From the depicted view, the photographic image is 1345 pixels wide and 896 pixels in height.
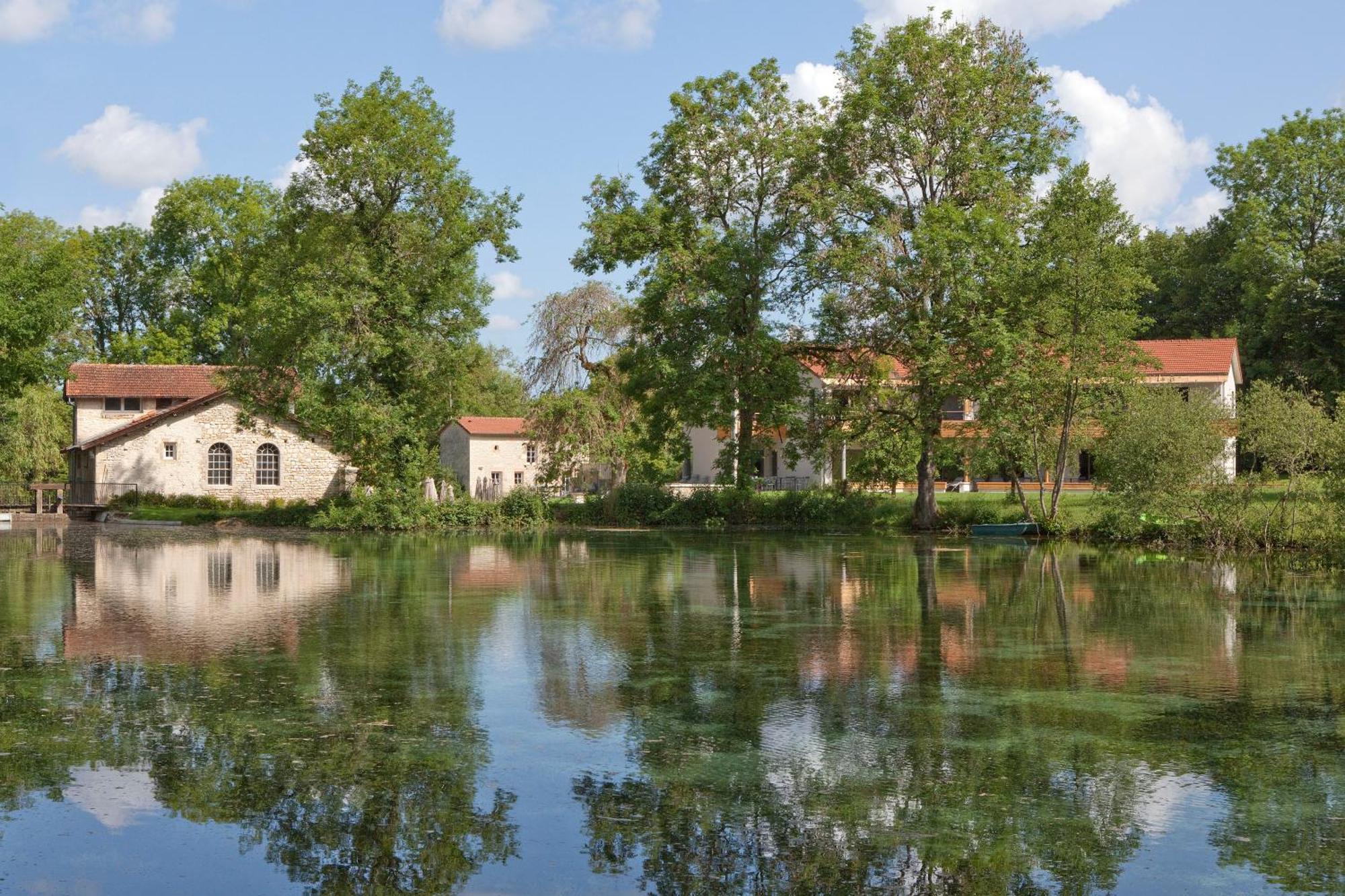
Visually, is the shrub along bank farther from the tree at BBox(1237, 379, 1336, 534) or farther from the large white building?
Answer: the large white building

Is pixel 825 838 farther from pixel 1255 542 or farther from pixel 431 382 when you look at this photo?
pixel 431 382

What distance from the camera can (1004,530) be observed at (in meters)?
35.4

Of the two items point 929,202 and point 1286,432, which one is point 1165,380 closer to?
point 929,202

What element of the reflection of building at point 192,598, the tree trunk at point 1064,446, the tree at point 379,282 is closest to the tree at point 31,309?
the tree at point 379,282

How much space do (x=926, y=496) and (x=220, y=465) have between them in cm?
2906

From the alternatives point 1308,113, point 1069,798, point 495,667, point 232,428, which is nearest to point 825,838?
point 1069,798

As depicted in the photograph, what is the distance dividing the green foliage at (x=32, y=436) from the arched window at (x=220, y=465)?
857 cm

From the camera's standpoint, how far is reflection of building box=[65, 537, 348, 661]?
1392 cm

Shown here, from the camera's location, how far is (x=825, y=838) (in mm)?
6891

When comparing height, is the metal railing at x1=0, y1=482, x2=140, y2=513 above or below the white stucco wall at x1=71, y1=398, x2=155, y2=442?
below

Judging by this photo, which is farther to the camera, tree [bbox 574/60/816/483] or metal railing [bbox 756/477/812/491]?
metal railing [bbox 756/477/812/491]

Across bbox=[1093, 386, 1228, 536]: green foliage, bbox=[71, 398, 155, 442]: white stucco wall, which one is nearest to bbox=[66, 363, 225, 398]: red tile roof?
bbox=[71, 398, 155, 442]: white stucco wall

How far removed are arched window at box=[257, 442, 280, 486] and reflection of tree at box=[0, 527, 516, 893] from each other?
3851cm

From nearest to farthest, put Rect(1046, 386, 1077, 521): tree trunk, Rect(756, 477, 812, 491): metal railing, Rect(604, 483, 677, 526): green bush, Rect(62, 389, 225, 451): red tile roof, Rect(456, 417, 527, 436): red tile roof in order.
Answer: Rect(1046, 386, 1077, 521): tree trunk, Rect(604, 483, 677, 526): green bush, Rect(62, 389, 225, 451): red tile roof, Rect(756, 477, 812, 491): metal railing, Rect(456, 417, 527, 436): red tile roof
